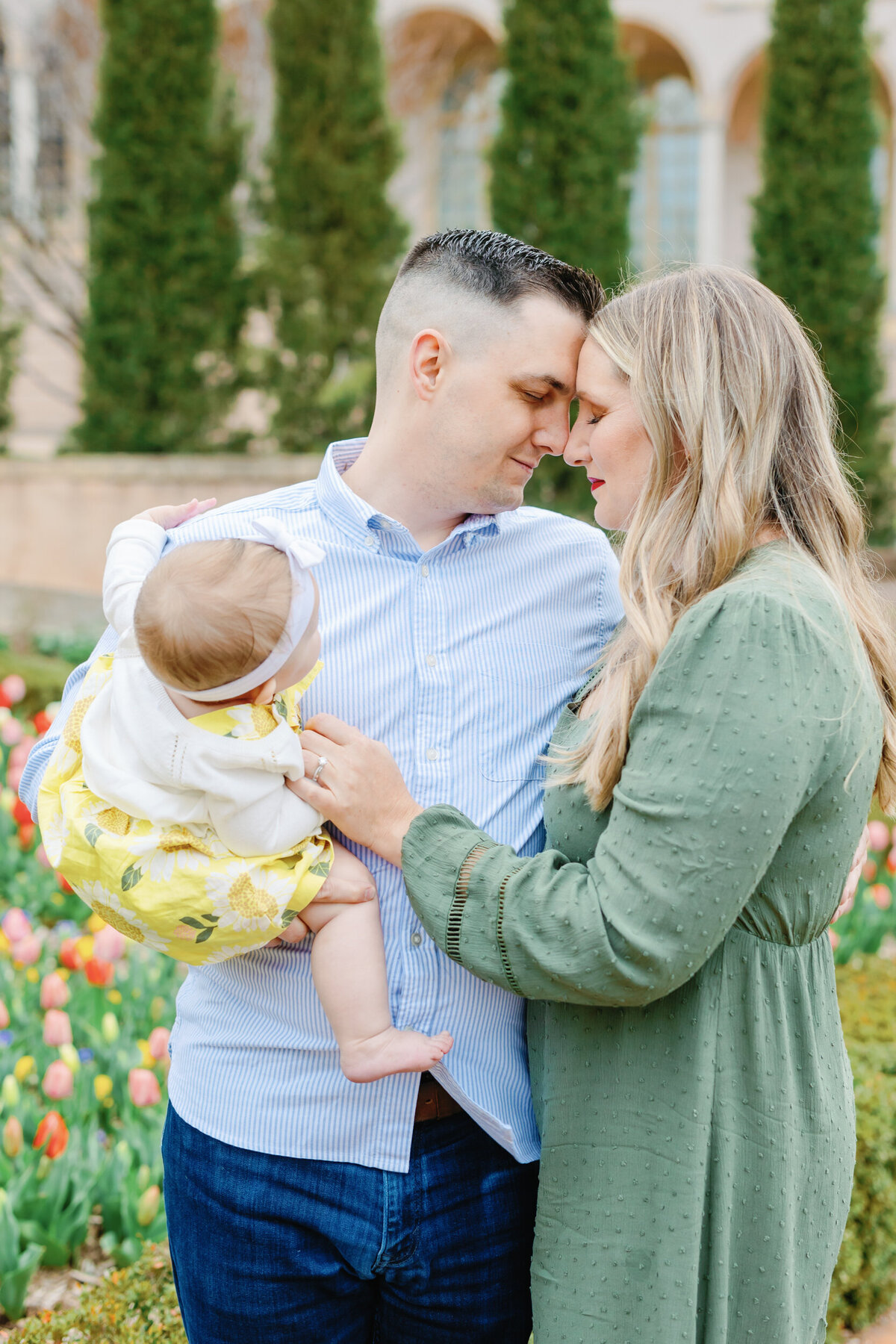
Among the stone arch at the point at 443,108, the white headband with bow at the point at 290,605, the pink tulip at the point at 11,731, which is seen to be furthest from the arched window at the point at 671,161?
the white headband with bow at the point at 290,605

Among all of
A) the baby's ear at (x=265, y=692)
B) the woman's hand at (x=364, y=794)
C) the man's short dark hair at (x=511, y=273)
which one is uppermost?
the man's short dark hair at (x=511, y=273)

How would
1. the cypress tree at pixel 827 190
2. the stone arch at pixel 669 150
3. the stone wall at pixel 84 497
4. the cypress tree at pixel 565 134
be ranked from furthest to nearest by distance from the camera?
1. the stone arch at pixel 669 150
2. the cypress tree at pixel 827 190
3. the cypress tree at pixel 565 134
4. the stone wall at pixel 84 497

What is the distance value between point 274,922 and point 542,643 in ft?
2.22

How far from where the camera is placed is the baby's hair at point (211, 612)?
1.70 m

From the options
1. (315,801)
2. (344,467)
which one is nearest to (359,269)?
(344,467)

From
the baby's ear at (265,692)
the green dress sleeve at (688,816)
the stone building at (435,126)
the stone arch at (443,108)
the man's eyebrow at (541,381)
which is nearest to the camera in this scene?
the green dress sleeve at (688,816)

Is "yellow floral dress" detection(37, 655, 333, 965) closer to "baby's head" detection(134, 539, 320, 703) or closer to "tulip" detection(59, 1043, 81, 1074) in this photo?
"baby's head" detection(134, 539, 320, 703)

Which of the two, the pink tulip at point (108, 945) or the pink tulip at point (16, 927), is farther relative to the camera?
the pink tulip at point (16, 927)

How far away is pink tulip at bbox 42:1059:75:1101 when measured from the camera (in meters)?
2.93

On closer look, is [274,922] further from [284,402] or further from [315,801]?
[284,402]

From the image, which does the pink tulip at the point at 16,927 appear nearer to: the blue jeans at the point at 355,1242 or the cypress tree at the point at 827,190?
the blue jeans at the point at 355,1242

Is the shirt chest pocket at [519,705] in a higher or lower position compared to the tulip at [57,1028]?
higher

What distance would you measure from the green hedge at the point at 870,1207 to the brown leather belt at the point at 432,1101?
176 cm

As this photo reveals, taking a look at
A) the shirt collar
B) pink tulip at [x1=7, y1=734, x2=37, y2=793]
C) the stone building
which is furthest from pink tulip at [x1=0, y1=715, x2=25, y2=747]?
the stone building
